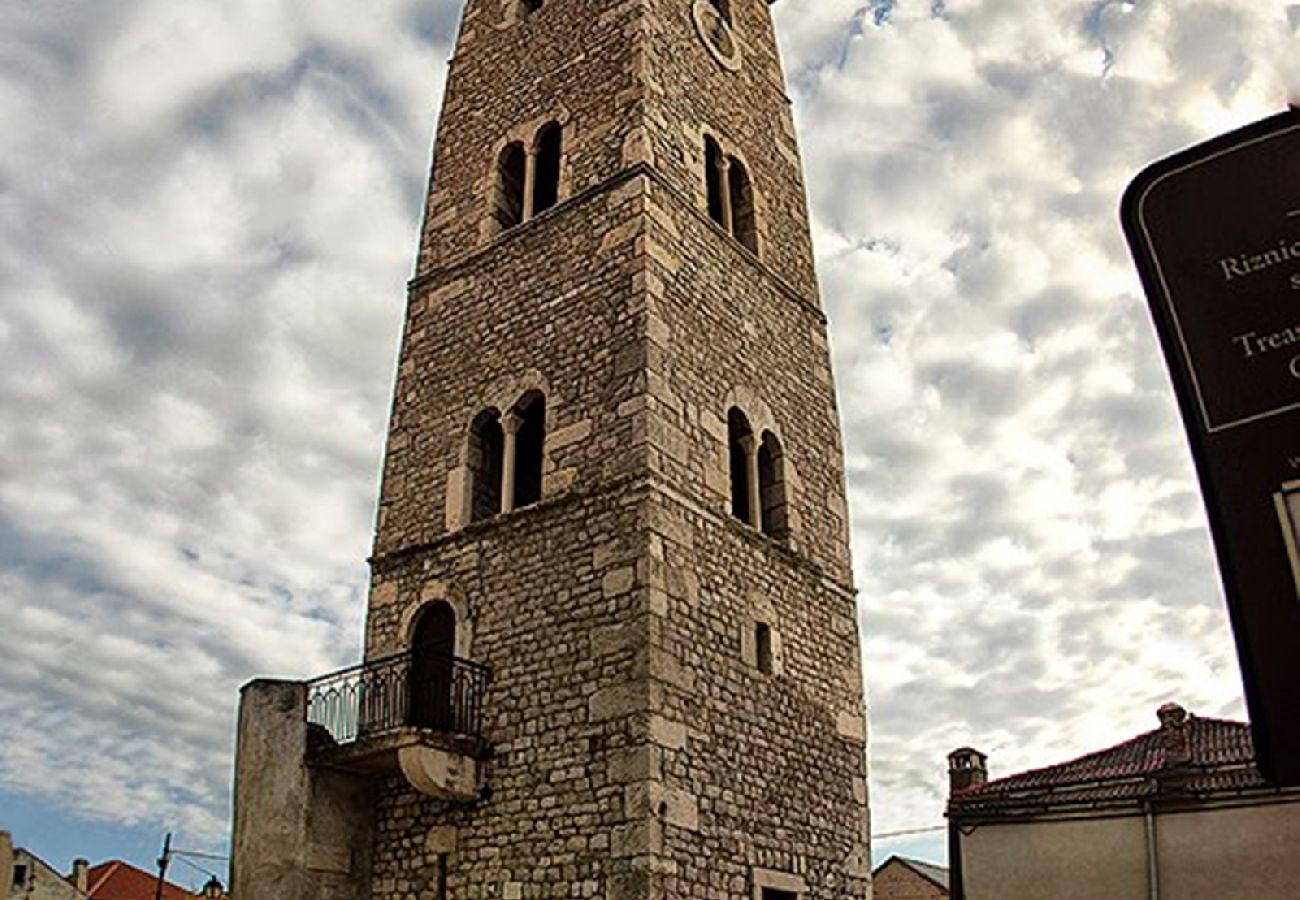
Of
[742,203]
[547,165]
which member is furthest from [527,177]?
[742,203]

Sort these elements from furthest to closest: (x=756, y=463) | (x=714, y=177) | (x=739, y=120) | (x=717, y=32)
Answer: (x=717, y=32) < (x=739, y=120) < (x=714, y=177) < (x=756, y=463)

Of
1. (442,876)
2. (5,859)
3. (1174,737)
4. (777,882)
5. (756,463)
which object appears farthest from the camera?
(1174,737)

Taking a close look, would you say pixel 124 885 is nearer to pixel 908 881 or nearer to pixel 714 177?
pixel 908 881

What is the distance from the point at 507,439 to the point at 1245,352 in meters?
11.8

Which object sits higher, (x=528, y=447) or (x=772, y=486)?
(x=528, y=447)

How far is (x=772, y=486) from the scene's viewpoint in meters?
14.0

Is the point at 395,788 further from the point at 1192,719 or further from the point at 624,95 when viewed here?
the point at 1192,719

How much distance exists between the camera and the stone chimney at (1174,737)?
13961 millimetres

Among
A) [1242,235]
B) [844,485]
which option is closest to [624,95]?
[844,485]

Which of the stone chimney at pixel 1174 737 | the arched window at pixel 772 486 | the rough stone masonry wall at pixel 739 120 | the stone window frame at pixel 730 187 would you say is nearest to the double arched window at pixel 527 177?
the rough stone masonry wall at pixel 739 120

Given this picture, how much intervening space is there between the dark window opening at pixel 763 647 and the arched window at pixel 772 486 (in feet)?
4.63

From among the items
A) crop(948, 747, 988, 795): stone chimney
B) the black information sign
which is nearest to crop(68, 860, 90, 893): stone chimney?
crop(948, 747, 988, 795): stone chimney

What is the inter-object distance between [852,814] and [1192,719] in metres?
5.79

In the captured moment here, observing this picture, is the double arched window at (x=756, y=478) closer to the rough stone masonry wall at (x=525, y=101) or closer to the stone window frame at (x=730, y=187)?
the stone window frame at (x=730, y=187)
